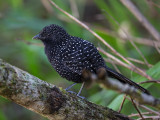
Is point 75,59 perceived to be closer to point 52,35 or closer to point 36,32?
point 52,35

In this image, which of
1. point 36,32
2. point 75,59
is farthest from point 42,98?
point 36,32

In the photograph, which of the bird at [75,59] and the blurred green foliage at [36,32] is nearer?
the bird at [75,59]

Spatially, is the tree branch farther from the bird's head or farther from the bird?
the bird's head

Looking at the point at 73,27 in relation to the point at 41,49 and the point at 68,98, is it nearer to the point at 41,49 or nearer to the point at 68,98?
the point at 41,49

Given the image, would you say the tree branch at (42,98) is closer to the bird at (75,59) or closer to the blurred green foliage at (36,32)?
the bird at (75,59)

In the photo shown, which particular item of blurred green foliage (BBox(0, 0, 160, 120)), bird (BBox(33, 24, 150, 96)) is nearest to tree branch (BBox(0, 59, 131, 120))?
bird (BBox(33, 24, 150, 96))

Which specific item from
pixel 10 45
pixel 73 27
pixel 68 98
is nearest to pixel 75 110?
pixel 68 98

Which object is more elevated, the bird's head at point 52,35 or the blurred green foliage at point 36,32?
the bird's head at point 52,35

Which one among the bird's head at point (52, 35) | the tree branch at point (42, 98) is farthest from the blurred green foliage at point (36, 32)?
the tree branch at point (42, 98)
